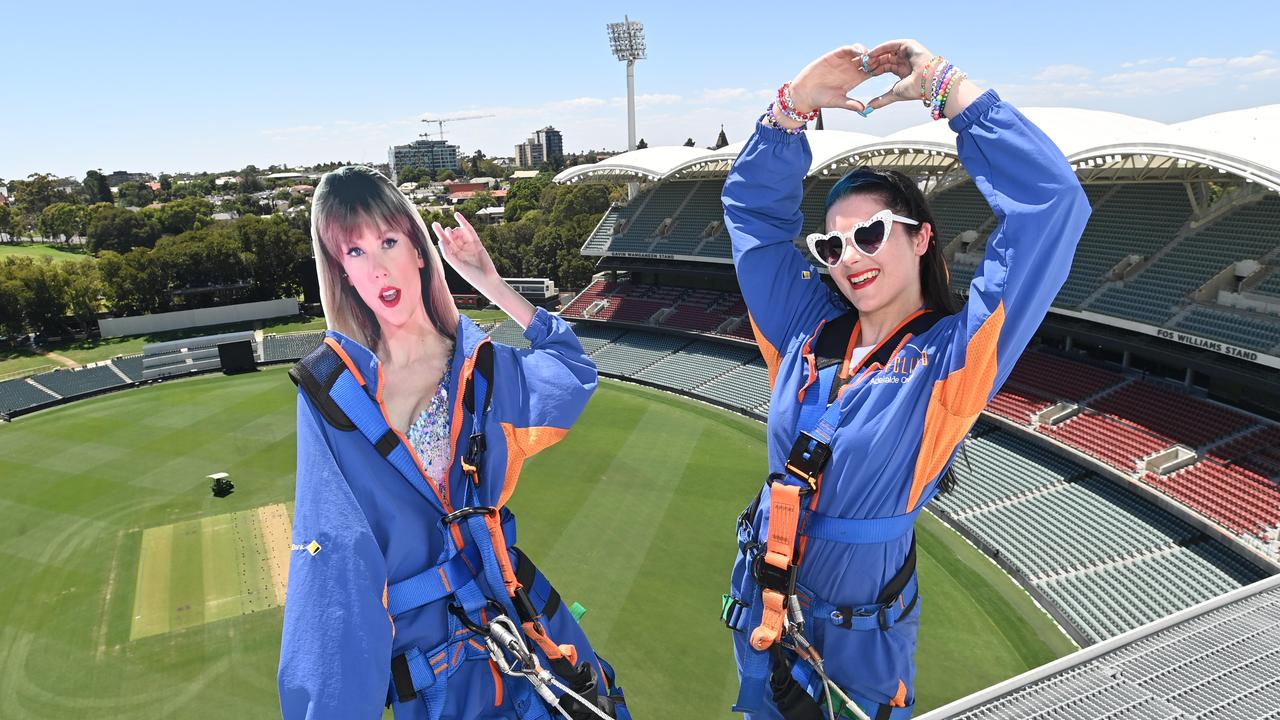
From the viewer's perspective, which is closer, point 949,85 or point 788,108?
point 949,85

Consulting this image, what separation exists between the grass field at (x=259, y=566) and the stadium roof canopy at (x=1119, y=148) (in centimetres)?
910

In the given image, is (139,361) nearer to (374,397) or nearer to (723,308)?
(723,308)

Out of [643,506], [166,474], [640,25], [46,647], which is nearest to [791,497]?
[643,506]

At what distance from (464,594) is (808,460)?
4.47 feet

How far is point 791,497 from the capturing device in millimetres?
2451

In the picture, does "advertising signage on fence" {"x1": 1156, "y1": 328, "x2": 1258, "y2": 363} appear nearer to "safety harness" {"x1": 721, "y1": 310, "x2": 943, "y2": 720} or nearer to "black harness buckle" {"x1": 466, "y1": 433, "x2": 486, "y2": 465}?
"safety harness" {"x1": 721, "y1": 310, "x2": 943, "y2": 720}

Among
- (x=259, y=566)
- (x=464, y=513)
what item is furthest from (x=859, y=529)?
(x=259, y=566)

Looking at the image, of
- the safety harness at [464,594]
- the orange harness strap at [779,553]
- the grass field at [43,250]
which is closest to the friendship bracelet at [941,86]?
the orange harness strap at [779,553]

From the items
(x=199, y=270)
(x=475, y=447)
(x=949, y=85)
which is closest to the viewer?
(x=949, y=85)

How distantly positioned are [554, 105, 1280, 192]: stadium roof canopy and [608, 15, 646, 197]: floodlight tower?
27627mm

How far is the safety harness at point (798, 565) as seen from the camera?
248cm

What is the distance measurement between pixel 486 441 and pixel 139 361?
37543mm

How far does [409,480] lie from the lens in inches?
97.8

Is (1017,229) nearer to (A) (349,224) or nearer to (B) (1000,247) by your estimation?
(B) (1000,247)
